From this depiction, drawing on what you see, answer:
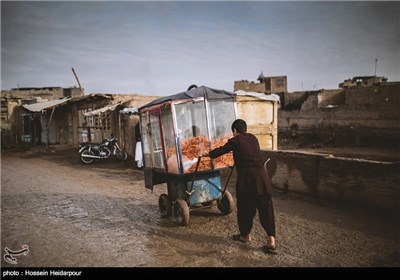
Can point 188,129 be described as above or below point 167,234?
above

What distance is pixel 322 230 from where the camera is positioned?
5.02 metres

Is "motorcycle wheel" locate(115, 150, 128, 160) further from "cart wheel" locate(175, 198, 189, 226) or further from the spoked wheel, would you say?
"cart wheel" locate(175, 198, 189, 226)

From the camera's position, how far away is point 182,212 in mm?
5301

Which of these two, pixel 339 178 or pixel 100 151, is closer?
pixel 339 178

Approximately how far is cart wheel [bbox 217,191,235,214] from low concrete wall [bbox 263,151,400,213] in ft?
7.64

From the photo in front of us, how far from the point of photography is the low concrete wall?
18.3 ft

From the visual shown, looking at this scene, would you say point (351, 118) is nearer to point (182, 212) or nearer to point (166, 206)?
point (166, 206)

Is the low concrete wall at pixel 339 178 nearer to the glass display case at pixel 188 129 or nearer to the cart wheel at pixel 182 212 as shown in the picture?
the glass display case at pixel 188 129

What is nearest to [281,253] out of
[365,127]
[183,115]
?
[183,115]

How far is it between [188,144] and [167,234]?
64.6 inches

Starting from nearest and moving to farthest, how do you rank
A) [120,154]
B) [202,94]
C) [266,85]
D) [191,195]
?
1. [202,94]
2. [191,195]
3. [120,154]
4. [266,85]

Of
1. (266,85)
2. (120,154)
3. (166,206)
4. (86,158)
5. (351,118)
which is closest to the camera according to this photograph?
(166,206)

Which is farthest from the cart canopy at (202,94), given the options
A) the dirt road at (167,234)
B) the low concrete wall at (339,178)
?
the low concrete wall at (339,178)

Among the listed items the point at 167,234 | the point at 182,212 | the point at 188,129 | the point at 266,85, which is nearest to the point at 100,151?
the point at 188,129
